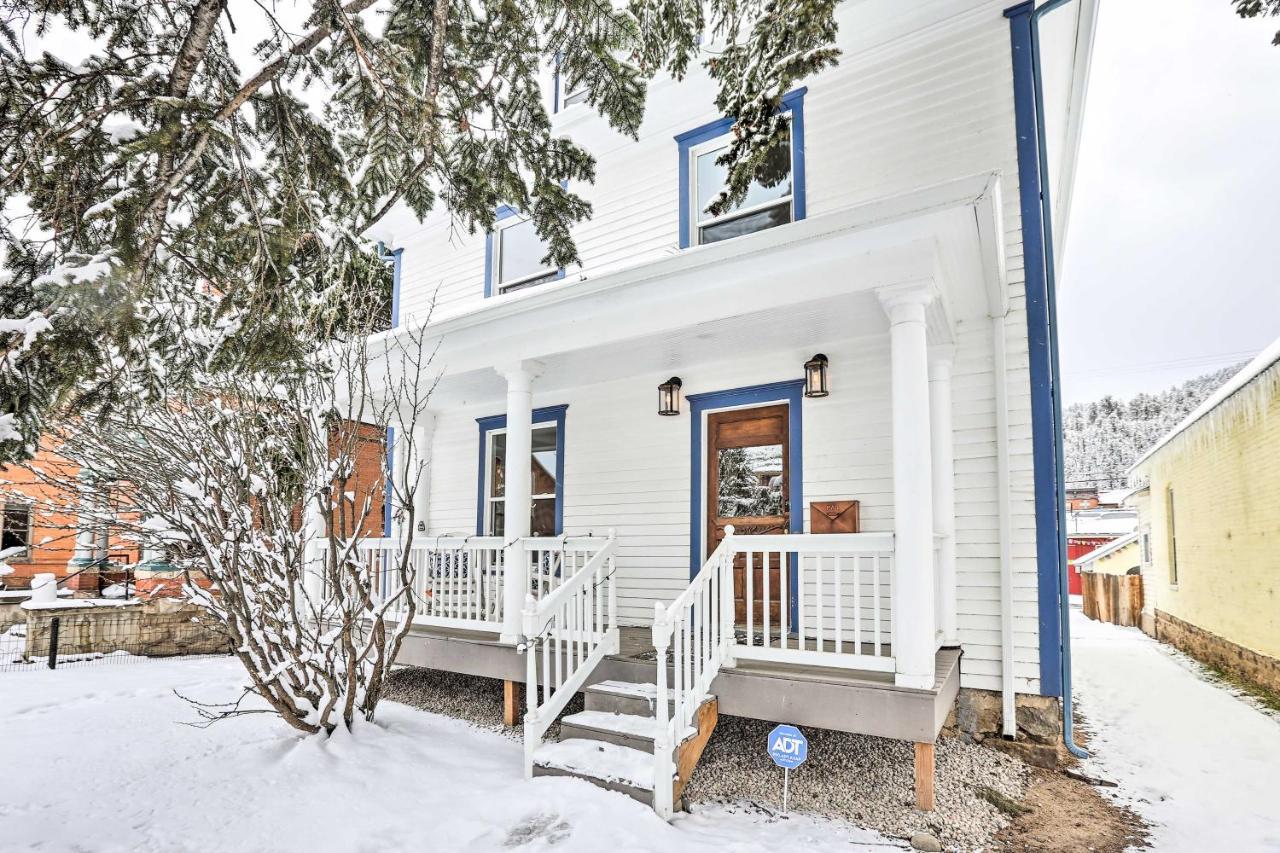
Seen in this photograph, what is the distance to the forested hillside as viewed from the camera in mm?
48812

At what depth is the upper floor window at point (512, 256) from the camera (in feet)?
27.2

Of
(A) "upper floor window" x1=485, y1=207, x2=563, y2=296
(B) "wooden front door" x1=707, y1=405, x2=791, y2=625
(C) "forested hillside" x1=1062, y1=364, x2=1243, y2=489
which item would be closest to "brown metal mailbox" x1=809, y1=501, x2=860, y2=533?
(B) "wooden front door" x1=707, y1=405, x2=791, y2=625

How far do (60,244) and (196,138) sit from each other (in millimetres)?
683

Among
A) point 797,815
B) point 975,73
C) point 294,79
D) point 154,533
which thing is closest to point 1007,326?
point 975,73

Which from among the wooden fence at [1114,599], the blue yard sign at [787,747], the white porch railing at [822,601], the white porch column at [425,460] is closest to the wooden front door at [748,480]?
the white porch railing at [822,601]

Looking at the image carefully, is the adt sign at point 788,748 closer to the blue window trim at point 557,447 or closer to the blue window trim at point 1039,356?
the blue window trim at point 1039,356

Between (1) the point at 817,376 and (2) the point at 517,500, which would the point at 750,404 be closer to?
(1) the point at 817,376

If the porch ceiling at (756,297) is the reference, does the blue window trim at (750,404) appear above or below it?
below

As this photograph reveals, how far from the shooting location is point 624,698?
15.5 ft

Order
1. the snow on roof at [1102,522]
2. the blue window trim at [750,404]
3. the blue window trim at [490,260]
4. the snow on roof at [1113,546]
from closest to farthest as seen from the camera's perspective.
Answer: the blue window trim at [750,404] → the blue window trim at [490,260] → the snow on roof at [1113,546] → the snow on roof at [1102,522]

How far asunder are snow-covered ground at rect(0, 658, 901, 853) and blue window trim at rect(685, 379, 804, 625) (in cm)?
231

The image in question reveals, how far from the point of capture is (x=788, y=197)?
259 inches

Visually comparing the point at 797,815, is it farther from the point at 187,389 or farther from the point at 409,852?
the point at 187,389

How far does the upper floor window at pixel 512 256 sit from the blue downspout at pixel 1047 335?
190 inches
